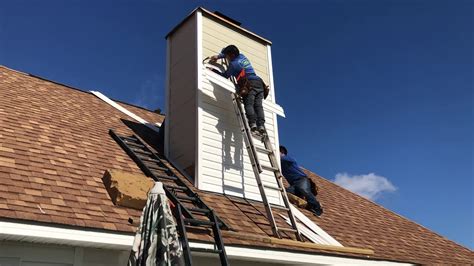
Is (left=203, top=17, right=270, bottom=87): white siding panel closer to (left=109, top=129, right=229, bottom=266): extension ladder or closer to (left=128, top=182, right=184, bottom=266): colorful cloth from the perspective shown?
(left=109, top=129, right=229, bottom=266): extension ladder

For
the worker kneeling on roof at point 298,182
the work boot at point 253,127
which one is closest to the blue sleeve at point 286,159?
the worker kneeling on roof at point 298,182

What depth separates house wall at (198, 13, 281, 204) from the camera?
736 centimetres

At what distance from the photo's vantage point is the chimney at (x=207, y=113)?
7434 mm

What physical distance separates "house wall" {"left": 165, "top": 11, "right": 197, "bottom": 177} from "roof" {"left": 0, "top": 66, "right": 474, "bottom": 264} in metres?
0.85

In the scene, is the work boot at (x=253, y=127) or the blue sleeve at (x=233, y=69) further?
the blue sleeve at (x=233, y=69)

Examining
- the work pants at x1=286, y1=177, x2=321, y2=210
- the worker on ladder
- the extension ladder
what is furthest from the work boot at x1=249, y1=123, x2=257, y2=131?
the work pants at x1=286, y1=177, x2=321, y2=210

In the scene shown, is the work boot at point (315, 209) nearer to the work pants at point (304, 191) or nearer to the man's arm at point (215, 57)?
the work pants at point (304, 191)

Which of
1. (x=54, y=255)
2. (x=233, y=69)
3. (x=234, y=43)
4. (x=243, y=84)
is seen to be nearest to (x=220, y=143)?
(x=243, y=84)

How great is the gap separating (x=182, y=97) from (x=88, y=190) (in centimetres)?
312

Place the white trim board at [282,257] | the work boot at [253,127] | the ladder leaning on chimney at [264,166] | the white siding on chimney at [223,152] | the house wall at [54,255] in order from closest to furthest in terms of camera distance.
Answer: the house wall at [54,255] < the white trim board at [282,257] < the ladder leaning on chimney at [264,166] < the white siding on chimney at [223,152] < the work boot at [253,127]

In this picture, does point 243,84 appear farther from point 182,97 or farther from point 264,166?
point 264,166

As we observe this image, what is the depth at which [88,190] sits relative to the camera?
5441mm

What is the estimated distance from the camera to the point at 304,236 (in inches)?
268

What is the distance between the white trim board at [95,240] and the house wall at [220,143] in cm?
172
